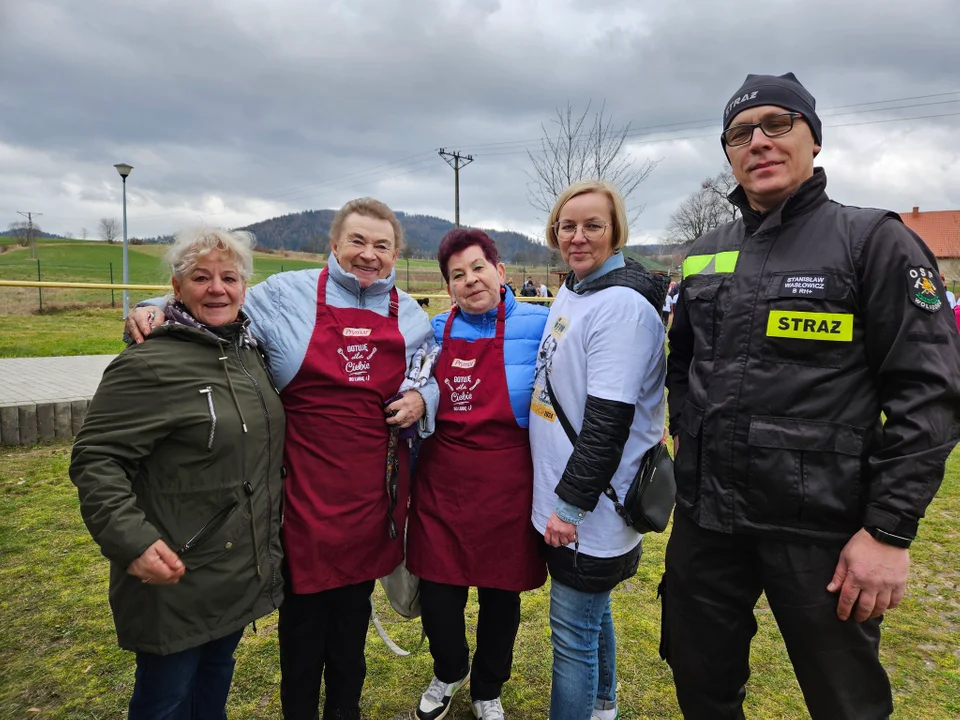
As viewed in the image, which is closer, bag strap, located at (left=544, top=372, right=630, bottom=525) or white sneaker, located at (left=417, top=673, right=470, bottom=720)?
bag strap, located at (left=544, top=372, right=630, bottom=525)

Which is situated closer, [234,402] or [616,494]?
[234,402]

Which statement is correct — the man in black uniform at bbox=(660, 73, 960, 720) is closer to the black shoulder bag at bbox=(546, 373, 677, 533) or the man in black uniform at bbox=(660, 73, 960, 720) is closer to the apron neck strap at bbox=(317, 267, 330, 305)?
the black shoulder bag at bbox=(546, 373, 677, 533)

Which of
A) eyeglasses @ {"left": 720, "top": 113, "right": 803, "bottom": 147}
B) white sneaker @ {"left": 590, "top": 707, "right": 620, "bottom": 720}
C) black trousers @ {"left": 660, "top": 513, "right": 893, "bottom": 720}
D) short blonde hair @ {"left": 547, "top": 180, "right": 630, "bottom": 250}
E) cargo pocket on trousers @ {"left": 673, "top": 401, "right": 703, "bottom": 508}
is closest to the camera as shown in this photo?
black trousers @ {"left": 660, "top": 513, "right": 893, "bottom": 720}

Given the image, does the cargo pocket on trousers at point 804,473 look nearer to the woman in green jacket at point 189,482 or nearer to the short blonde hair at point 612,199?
the short blonde hair at point 612,199

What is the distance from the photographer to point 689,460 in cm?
173

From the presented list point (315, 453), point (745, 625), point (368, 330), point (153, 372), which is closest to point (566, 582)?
point (745, 625)

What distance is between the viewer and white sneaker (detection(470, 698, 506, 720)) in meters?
2.28

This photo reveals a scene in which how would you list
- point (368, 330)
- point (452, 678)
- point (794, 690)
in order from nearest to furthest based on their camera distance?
1. point (368, 330)
2. point (452, 678)
3. point (794, 690)

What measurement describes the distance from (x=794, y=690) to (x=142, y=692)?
8.43ft

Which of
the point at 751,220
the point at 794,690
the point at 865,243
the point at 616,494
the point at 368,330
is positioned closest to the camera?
the point at 865,243

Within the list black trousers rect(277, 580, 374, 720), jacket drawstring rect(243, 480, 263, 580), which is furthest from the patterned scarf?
black trousers rect(277, 580, 374, 720)

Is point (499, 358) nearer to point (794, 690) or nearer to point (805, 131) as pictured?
point (805, 131)

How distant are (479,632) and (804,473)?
1.43m

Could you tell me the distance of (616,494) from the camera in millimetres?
1877
